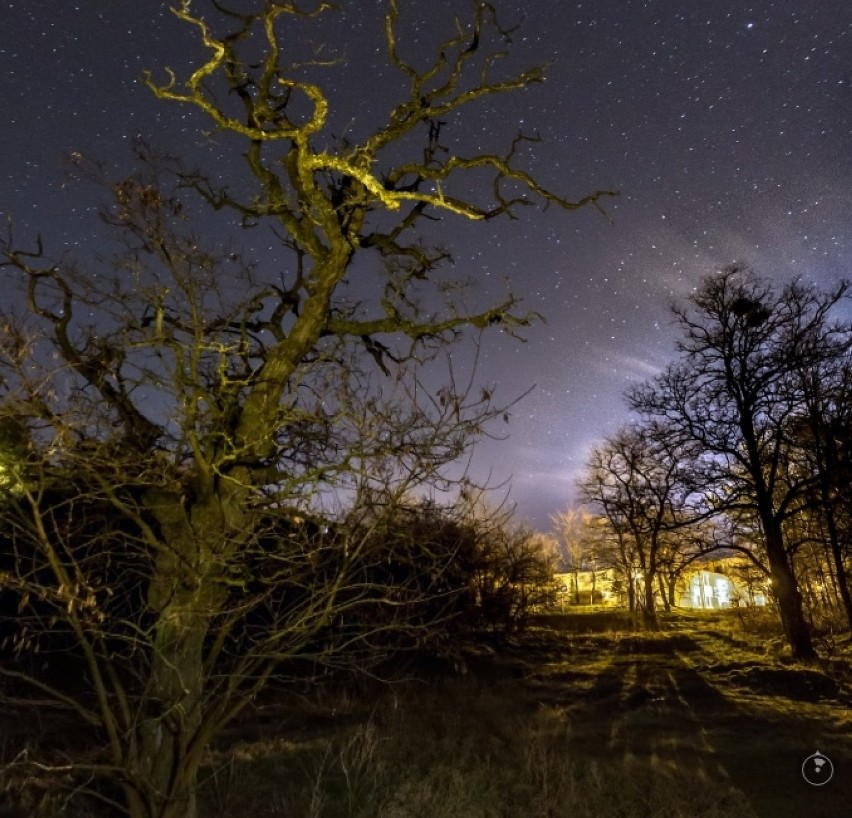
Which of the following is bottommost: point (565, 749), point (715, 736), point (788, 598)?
point (565, 749)

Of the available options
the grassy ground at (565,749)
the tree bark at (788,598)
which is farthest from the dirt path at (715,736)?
the tree bark at (788,598)

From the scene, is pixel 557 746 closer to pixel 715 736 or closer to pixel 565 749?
pixel 565 749

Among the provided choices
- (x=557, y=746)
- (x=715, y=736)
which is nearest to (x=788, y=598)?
(x=715, y=736)

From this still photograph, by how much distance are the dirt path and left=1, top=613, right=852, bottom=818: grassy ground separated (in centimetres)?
3

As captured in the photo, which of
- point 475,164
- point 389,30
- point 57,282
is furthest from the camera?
point 475,164

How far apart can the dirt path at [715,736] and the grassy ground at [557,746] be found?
3cm

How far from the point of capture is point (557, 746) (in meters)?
9.30

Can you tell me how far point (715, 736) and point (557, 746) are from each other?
9.15ft

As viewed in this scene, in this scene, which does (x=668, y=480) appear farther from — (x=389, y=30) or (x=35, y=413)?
(x=35, y=413)

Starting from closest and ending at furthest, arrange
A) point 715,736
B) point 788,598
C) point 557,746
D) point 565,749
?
point 565,749
point 557,746
point 715,736
point 788,598

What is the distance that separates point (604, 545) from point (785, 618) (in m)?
28.7

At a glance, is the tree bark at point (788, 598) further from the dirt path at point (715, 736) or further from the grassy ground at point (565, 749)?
the dirt path at point (715, 736)

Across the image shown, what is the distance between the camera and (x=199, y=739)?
452 cm

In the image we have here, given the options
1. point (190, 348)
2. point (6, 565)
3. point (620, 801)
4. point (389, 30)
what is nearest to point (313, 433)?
point (190, 348)
